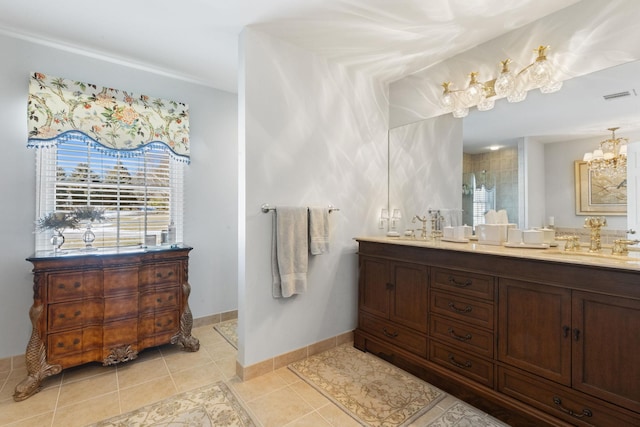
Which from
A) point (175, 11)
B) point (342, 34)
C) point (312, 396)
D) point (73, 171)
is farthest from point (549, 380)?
point (73, 171)

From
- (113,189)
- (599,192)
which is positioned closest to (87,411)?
(113,189)

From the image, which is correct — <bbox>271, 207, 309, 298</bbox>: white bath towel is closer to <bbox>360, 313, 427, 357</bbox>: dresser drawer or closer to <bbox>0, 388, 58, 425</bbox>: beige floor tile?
<bbox>360, 313, 427, 357</bbox>: dresser drawer

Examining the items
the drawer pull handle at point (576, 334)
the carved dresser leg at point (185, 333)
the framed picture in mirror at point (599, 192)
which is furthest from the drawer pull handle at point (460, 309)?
the carved dresser leg at point (185, 333)

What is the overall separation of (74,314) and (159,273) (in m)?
0.60

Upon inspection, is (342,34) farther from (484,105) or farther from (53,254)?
(53,254)

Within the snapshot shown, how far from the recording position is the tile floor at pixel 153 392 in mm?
1782

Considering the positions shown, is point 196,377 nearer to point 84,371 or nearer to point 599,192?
point 84,371

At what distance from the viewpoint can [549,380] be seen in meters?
1.60

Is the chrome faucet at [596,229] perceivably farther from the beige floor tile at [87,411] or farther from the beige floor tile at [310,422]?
the beige floor tile at [87,411]

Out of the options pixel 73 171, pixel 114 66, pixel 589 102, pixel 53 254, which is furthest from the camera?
pixel 114 66

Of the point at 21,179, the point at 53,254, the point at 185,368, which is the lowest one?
the point at 185,368

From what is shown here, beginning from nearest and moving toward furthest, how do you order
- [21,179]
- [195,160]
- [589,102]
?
[589,102]
[21,179]
[195,160]

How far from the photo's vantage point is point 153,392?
2043 mm

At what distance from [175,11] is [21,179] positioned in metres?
1.77
